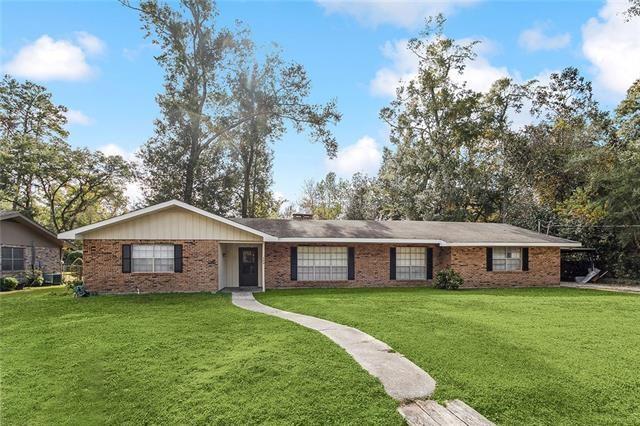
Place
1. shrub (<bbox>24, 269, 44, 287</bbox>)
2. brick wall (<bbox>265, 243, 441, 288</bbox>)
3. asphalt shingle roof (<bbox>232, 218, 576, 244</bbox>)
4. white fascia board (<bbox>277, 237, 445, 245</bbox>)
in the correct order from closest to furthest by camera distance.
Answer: white fascia board (<bbox>277, 237, 445, 245</bbox>) → brick wall (<bbox>265, 243, 441, 288</bbox>) → asphalt shingle roof (<bbox>232, 218, 576, 244</bbox>) → shrub (<bbox>24, 269, 44, 287</bbox>)

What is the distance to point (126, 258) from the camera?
14.3 m

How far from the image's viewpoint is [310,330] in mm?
7992

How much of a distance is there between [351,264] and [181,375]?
38.8 feet

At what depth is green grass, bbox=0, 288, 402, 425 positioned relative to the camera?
4.52 m

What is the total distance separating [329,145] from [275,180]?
1142 centimetres

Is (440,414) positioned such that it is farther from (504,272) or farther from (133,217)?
(504,272)

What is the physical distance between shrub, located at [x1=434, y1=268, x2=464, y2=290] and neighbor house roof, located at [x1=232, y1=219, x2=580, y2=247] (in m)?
1.24

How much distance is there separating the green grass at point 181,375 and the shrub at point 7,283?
1091cm

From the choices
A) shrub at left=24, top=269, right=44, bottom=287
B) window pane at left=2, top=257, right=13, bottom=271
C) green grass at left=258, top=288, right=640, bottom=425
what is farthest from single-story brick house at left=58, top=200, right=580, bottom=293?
shrub at left=24, top=269, right=44, bottom=287

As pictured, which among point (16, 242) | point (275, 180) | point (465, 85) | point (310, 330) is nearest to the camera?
point (310, 330)

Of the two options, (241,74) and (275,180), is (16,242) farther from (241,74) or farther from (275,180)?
(275,180)

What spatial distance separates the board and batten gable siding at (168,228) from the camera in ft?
46.7

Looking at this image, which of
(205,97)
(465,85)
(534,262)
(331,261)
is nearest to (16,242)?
(205,97)

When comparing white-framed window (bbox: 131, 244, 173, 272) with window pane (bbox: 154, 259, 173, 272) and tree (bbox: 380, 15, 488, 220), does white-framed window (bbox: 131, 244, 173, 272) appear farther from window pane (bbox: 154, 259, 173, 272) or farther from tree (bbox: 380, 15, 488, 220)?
tree (bbox: 380, 15, 488, 220)
